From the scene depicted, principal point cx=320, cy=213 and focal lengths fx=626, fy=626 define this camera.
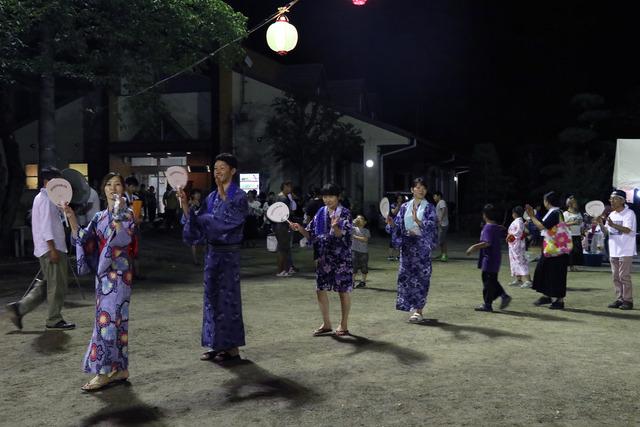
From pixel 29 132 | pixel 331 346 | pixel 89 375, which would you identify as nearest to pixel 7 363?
pixel 89 375

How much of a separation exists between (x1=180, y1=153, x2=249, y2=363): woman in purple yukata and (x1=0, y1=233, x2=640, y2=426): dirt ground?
0.35 m

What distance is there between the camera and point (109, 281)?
518 centimetres

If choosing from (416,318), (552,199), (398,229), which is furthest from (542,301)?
(398,229)

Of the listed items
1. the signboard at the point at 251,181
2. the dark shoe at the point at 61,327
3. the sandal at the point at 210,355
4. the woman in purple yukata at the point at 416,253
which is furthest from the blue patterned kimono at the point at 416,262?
Answer: the signboard at the point at 251,181

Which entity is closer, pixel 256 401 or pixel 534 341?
pixel 256 401

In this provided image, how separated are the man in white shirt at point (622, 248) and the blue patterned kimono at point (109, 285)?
7237mm

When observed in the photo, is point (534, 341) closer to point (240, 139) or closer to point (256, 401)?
point (256, 401)

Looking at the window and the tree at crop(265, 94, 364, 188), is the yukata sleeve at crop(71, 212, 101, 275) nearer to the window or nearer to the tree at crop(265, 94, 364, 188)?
the tree at crop(265, 94, 364, 188)

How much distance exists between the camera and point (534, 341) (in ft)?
22.9

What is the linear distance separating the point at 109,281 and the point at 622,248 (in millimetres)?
7467

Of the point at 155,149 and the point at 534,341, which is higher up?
the point at 155,149

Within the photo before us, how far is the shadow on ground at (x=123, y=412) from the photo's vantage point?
4.44m

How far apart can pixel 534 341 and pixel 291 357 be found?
278 cm

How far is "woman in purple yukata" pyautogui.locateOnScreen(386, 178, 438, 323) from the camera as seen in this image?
800cm
